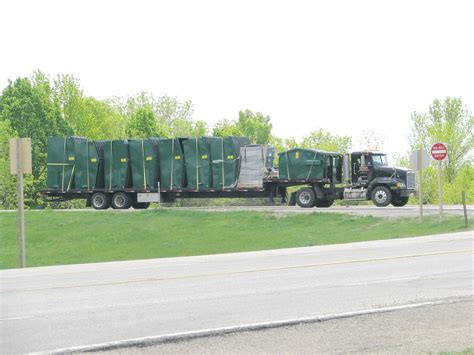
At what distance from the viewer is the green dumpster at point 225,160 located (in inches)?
1662

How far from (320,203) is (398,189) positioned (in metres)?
4.13

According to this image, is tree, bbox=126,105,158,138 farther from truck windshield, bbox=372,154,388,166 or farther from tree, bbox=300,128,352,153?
truck windshield, bbox=372,154,388,166

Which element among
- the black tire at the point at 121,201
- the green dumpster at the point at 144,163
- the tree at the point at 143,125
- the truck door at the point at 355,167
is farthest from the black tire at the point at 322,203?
the tree at the point at 143,125

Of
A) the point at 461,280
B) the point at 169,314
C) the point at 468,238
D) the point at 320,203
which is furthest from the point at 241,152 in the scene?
the point at 169,314

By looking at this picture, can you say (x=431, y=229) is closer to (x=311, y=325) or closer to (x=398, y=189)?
(x=398, y=189)

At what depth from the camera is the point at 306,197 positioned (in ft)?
137

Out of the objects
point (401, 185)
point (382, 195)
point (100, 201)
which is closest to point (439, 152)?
point (401, 185)

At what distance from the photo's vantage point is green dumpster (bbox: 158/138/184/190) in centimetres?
4384

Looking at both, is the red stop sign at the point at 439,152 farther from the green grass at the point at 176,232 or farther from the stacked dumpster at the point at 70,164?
the stacked dumpster at the point at 70,164

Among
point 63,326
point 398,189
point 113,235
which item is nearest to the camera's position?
point 63,326

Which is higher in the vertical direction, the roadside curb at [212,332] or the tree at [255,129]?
the tree at [255,129]

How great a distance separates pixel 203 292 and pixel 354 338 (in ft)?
13.6

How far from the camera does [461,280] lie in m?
14.3

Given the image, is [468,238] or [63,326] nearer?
[63,326]
